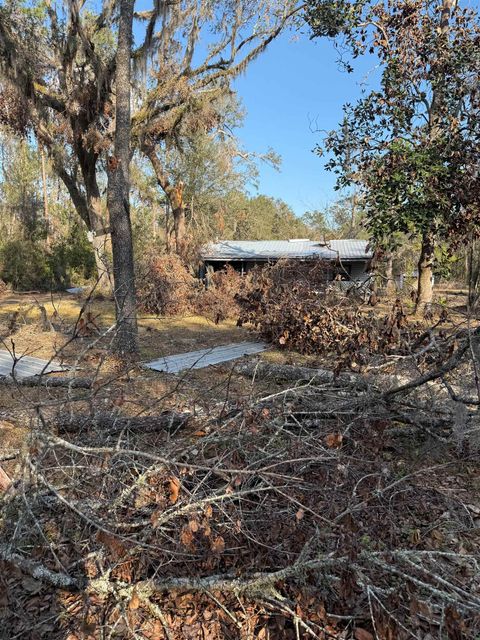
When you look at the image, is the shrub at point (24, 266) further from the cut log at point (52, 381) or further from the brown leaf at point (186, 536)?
the brown leaf at point (186, 536)

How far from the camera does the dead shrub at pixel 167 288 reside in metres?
13.6

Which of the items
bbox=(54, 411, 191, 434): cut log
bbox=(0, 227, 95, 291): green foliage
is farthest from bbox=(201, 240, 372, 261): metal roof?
bbox=(54, 411, 191, 434): cut log

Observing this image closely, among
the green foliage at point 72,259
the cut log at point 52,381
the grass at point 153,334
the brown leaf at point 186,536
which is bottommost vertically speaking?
the grass at point 153,334

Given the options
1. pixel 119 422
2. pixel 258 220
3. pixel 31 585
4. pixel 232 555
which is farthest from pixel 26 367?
pixel 258 220

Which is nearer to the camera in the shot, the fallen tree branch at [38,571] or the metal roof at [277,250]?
the fallen tree branch at [38,571]

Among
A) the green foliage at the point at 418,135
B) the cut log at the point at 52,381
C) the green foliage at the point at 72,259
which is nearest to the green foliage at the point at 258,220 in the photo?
the green foliage at the point at 72,259

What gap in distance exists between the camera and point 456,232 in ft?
26.1

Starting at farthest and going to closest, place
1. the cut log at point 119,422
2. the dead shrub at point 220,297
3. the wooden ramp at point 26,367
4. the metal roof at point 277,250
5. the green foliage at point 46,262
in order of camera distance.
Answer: the green foliage at point 46,262 < the metal roof at point 277,250 < the dead shrub at point 220,297 < the wooden ramp at point 26,367 < the cut log at point 119,422

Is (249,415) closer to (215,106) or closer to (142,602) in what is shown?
(142,602)

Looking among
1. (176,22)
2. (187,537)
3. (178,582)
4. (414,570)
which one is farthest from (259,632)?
(176,22)

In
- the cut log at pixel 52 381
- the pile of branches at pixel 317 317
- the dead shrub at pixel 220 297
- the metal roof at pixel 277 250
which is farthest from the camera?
the metal roof at pixel 277 250

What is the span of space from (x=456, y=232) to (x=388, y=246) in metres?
1.19

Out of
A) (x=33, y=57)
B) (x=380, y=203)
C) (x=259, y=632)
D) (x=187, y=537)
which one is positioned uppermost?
(x=33, y=57)

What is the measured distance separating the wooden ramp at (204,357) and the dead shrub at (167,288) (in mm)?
4851
